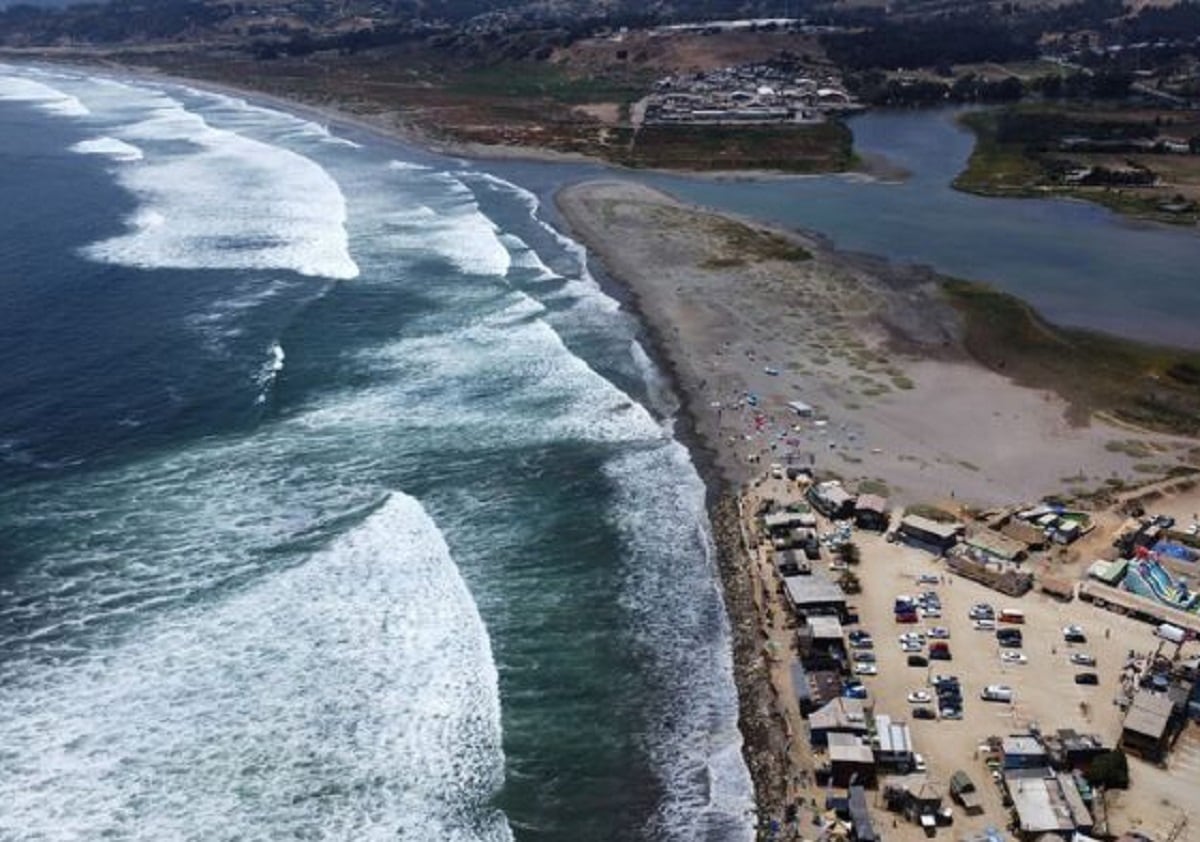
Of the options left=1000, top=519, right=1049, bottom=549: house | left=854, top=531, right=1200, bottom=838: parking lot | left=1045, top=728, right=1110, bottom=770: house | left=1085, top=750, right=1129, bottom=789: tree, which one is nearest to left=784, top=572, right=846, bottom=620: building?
left=854, top=531, right=1200, bottom=838: parking lot

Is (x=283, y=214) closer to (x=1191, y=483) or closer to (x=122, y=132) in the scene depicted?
(x=122, y=132)

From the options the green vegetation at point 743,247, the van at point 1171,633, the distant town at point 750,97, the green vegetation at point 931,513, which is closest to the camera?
the van at point 1171,633

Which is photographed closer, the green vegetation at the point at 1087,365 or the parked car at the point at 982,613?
the parked car at the point at 982,613

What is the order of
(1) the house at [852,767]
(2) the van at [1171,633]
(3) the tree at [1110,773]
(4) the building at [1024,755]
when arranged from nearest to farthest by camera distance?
(3) the tree at [1110,773] < (1) the house at [852,767] < (4) the building at [1024,755] < (2) the van at [1171,633]

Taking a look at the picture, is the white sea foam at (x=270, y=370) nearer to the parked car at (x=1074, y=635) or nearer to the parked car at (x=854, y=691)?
the parked car at (x=854, y=691)

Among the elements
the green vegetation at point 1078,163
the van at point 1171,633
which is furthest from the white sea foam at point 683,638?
the green vegetation at point 1078,163

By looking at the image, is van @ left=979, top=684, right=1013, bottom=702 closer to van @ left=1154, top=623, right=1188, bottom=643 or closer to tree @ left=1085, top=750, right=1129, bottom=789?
tree @ left=1085, top=750, right=1129, bottom=789

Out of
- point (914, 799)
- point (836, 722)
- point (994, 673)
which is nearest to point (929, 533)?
point (994, 673)
